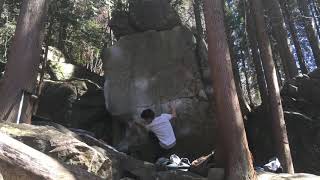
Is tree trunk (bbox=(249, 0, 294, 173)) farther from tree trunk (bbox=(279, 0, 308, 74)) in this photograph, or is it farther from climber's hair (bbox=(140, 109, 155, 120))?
tree trunk (bbox=(279, 0, 308, 74))

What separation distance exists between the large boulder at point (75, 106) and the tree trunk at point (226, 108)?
25.9 ft

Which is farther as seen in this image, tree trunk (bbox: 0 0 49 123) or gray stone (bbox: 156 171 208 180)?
tree trunk (bbox: 0 0 49 123)

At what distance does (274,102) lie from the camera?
44.0 ft

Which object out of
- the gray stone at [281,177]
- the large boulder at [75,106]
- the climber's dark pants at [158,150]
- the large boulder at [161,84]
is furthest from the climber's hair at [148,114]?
the large boulder at [75,106]

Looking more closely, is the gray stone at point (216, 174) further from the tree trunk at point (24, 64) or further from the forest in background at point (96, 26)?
the forest in background at point (96, 26)

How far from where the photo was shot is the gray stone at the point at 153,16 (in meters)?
17.7

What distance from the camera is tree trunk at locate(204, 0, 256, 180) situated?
971 cm

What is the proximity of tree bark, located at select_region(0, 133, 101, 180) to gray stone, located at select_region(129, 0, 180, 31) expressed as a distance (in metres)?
12.5

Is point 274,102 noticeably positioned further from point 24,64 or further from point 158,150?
point 24,64

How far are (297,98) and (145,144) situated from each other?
5.97 metres

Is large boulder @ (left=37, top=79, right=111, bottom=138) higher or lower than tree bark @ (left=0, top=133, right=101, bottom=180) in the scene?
higher

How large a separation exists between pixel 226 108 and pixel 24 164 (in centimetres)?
546

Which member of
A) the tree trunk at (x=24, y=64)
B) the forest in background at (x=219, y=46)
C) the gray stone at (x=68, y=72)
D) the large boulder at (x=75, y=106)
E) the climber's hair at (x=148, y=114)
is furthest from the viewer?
the gray stone at (x=68, y=72)

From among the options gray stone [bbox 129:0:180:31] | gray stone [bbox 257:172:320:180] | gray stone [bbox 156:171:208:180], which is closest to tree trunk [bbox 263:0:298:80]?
gray stone [bbox 129:0:180:31]
